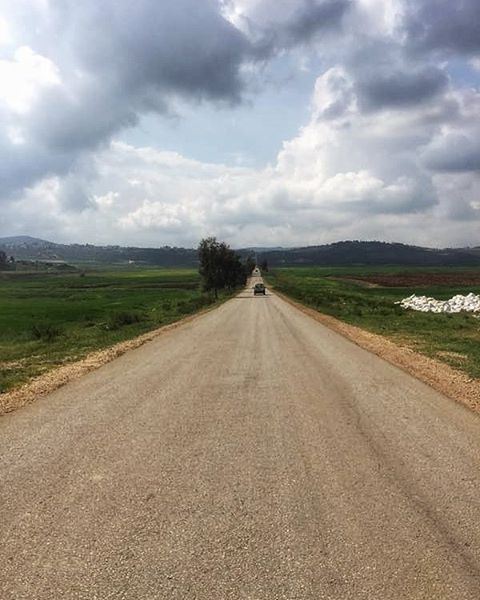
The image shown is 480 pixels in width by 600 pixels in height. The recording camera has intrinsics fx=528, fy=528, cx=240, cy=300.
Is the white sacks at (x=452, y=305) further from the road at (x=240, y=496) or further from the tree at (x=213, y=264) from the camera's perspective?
the road at (x=240, y=496)

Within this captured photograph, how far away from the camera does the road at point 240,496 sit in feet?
14.4

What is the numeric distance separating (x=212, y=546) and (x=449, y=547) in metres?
2.20

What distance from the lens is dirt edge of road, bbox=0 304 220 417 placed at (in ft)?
38.1

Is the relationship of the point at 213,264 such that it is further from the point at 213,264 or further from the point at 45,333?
the point at 45,333

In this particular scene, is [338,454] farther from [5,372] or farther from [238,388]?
[5,372]

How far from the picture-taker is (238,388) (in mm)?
12523

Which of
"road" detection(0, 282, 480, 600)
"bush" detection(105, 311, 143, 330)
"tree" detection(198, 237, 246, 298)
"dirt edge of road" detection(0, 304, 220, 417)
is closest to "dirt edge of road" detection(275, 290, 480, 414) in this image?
"road" detection(0, 282, 480, 600)

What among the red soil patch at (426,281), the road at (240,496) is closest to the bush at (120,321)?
the road at (240,496)

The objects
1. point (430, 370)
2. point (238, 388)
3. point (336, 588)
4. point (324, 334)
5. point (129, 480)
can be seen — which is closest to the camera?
point (336, 588)

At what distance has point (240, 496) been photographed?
19.9ft

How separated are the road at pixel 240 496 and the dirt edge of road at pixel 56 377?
2.25 feet

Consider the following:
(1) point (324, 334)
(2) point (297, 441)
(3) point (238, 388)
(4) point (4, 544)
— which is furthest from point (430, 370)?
(4) point (4, 544)

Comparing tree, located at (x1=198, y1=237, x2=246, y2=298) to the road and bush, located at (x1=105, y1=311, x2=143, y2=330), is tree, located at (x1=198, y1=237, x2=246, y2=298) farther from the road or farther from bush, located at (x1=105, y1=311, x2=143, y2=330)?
the road

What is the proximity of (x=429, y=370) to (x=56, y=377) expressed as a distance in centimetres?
1063
